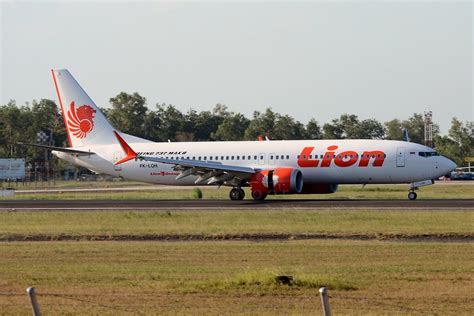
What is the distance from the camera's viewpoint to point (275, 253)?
89.5 feet

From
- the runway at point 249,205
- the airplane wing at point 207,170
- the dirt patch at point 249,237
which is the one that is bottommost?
the dirt patch at point 249,237

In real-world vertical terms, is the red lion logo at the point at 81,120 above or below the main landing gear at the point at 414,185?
above

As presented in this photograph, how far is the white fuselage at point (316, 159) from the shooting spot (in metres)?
54.2

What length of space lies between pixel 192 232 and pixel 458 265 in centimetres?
1293

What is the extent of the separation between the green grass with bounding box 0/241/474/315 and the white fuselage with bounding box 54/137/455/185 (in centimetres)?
2479

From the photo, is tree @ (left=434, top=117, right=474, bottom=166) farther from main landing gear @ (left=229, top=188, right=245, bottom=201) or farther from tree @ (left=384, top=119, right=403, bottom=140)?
main landing gear @ (left=229, top=188, right=245, bottom=201)

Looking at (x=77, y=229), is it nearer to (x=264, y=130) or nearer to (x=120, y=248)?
(x=120, y=248)

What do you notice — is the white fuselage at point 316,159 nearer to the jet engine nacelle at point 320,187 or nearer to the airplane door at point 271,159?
the airplane door at point 271,159

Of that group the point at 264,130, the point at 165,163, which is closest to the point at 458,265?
the point at 165,163

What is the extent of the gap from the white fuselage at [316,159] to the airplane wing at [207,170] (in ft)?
5.35

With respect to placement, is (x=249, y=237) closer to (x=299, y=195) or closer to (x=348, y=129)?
(x=299, y=195)

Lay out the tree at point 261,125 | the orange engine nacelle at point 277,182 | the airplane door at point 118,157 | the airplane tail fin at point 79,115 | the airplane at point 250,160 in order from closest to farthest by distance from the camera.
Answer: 1. the orange engine nacelle at point 277,182
2. the airplane at point 250,160
3. the airplane door at point 118,157
4. the airplane tail fin at point 79,115
5. the tree at point 261,125

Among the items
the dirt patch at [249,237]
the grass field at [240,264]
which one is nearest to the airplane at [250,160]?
the grass field at [240,264]

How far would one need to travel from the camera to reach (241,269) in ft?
76.8
